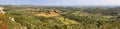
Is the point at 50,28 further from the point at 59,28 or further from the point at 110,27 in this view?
the point at 110,27

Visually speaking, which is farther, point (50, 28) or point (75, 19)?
point (75, 19)

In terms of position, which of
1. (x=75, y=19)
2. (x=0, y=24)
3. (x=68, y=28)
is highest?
(x=0, y=24)

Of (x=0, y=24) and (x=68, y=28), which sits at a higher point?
(x=0, y=24)

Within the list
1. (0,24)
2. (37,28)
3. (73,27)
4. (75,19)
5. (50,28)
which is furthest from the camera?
(75,19)

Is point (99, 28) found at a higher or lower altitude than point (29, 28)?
lower

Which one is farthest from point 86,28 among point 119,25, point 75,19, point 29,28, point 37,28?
point 75,19

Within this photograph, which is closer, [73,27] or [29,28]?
[29,28]

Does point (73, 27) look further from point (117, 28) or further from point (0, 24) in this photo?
point (0, 24)

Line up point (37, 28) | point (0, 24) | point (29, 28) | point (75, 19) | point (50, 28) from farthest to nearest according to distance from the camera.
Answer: point (75, 19) < point (50, 28) < point (37, 28) < point (29, 28) < point (0, 24)

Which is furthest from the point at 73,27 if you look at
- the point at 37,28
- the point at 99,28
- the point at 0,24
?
the point at 0,24
